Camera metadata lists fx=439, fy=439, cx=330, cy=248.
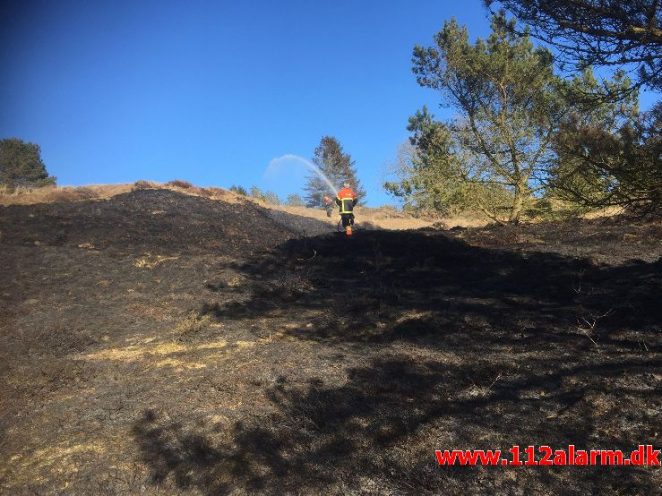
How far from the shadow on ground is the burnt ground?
0.7 inches

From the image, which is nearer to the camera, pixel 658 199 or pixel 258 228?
pixel 658 199

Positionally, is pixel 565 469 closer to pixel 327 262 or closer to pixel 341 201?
pixel 327 262

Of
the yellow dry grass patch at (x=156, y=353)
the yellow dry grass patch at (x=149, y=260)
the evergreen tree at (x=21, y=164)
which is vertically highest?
the evergreen tree at (x=21, y=164)

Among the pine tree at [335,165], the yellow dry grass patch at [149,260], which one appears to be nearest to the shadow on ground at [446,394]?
the yellow dry grass patch at [149,260]

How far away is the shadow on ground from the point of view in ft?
8.95

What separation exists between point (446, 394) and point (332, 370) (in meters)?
1.16

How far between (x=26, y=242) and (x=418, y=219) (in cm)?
2062

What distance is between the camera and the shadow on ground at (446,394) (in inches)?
107

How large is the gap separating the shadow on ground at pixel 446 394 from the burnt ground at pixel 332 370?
0.06 ft

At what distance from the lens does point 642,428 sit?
9.59 ft

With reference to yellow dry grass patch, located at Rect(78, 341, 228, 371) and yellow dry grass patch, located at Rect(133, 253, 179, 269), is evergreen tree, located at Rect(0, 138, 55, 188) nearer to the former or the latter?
yellow dry grass patch, located at Rect(133, 253, 179, 269)

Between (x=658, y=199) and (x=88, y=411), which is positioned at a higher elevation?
(x=658, y=199)

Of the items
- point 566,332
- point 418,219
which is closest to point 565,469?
point 566,332

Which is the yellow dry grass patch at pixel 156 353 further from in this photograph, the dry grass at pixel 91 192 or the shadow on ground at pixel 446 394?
the dry grass at pixel 91 192
